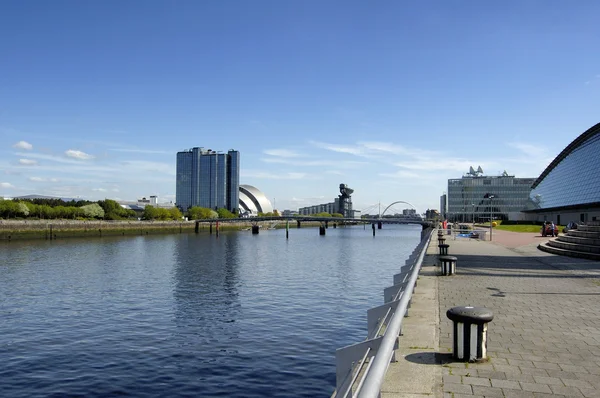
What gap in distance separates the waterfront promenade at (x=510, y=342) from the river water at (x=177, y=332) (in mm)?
Result: 4559

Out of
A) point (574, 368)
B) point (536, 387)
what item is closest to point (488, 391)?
point (536, 387)

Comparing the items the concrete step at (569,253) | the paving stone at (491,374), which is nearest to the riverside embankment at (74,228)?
the concrete step at (569,253)

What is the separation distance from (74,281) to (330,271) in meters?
21.3

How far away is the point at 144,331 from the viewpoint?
2091 centimetres

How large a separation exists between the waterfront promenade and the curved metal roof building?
326 feet

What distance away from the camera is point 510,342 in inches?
395

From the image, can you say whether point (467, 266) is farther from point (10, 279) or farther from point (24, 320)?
point (10, 279)

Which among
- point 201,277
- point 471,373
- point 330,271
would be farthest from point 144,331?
point 330,271

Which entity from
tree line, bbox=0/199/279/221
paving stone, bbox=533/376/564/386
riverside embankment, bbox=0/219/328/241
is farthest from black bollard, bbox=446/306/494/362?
tree line, bbox=0/199/279/221

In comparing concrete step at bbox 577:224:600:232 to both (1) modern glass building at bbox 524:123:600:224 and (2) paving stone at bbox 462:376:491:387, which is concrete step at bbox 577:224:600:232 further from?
(1) modern glass building at bbox 524:123:600:224

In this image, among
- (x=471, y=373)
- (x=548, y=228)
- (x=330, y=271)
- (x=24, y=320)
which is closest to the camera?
(x=471, y=373)

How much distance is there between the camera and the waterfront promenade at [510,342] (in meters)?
7.31

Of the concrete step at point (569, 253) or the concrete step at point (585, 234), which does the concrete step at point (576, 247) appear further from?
the concrete step at point (585, 234)

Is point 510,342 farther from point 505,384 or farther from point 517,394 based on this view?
point 517,394
